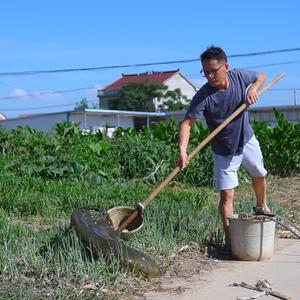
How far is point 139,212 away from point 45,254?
1085 mm

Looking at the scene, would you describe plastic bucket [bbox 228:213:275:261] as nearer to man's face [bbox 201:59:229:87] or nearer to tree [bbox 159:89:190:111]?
man's face [bbox 201:59:229:87]

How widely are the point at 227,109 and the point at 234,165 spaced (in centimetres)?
57

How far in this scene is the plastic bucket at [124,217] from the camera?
20.0ft

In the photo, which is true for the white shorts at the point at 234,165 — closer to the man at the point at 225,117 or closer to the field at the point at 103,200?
the man at the point at 225,117

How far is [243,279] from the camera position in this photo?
5.47m

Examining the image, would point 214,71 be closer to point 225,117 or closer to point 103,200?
point 225,117

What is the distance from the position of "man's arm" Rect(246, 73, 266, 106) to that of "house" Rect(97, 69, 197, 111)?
73868mm

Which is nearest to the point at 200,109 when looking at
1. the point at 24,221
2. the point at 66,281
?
the point at 66,281

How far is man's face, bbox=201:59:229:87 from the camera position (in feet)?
20.2

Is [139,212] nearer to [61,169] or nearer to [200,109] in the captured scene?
[200,109]

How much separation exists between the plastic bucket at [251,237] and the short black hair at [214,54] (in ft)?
4.95

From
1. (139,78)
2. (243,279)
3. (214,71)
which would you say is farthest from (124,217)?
(139,78)

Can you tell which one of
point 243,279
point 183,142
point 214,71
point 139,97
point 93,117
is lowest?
point 243,279

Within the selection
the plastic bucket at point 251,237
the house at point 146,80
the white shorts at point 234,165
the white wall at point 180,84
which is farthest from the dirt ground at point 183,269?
the white wall at point 180,84
